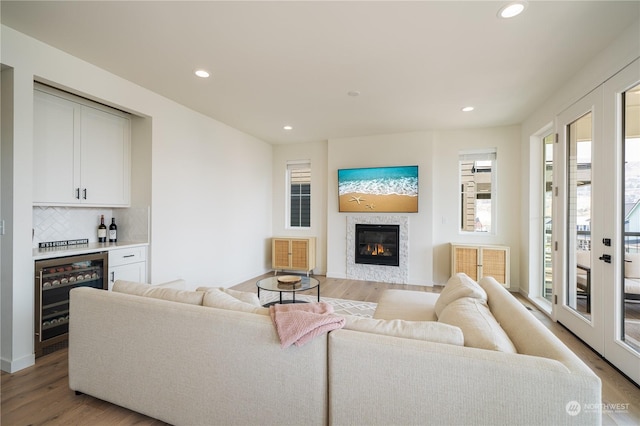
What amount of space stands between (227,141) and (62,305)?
308 cm

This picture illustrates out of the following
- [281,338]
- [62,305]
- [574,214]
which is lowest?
[62,305]

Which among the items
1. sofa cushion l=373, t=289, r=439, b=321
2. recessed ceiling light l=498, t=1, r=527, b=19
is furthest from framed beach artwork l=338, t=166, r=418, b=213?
recessed ceiling light l=498, t=1, r=527, b=19

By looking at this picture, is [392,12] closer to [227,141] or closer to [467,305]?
[467,305]

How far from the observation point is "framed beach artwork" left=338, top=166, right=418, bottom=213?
5043mm

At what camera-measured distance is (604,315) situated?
96.3 inches

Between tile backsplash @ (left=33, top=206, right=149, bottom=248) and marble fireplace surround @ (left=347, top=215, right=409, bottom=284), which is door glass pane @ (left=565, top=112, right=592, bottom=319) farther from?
tile backsplash @ (left=33, top=206, right=149, bottom=248)

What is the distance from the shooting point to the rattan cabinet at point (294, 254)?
5.58 metres

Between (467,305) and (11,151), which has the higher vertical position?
(11,151)

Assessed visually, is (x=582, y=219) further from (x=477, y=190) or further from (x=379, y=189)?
(x=379, y=189)

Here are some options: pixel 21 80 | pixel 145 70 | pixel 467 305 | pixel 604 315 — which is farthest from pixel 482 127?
pixel 21 80

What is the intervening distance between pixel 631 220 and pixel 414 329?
223 cm

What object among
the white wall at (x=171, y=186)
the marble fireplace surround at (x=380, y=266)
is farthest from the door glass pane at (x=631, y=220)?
the white wall at (x=171, y=186)

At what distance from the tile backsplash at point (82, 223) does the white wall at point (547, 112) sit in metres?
4.80

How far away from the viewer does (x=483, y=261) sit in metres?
4.54
